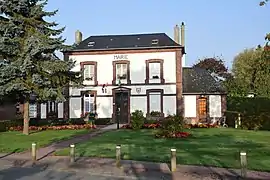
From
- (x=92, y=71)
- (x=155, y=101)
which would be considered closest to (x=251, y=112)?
(x=155, y=101)

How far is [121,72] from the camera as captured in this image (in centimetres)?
3691

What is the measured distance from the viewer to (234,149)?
1683 centimetres

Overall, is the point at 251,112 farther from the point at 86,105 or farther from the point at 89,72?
the point at 89,72

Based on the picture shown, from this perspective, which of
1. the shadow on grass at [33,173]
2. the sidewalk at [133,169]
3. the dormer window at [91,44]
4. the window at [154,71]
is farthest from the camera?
the dormer window at [91,44]

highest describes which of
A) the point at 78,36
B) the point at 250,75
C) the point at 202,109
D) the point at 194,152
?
the point at 78,36

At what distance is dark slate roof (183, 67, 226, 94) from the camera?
118 ft

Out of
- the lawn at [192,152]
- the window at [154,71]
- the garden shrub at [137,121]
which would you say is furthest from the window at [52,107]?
the lawn at [192,152]

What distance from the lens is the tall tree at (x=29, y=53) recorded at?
23922mm

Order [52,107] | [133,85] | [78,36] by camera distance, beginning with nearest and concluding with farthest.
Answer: [133,85]
[52,107]
[78,36]

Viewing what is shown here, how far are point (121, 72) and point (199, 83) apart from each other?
7459 millimetres

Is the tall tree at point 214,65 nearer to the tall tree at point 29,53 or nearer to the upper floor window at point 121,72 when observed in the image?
the upper floor window at point 121,72

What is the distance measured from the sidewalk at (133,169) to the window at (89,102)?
72.9 ft

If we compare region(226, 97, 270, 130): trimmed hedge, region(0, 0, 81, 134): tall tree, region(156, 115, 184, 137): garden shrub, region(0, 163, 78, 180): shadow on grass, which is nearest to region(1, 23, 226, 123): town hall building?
region(226, 97, 270, 130): trimmed hedge

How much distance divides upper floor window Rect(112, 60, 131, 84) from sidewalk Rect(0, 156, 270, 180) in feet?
71.8
